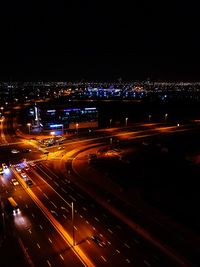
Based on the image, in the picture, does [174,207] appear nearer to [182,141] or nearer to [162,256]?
[162,256]

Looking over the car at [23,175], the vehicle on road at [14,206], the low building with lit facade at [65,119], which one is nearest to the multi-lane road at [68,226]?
the car at [23,175]

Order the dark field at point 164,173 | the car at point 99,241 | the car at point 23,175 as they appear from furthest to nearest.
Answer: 1. the car at point 23,175
2. the dark field at point 164,173
3. the car at point 99,241

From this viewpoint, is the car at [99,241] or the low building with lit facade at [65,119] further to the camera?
the low building with lit facade at [65,119]

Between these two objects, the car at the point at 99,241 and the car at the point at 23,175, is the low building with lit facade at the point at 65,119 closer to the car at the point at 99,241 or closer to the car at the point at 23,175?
the car at the point at 23,175

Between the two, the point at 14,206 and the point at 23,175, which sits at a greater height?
the point at 23,175

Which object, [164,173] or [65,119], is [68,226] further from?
[65,119]

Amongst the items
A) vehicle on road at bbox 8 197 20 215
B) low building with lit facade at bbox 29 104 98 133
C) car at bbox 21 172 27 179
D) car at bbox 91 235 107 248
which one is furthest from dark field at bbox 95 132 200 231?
low building with lit facade at bbox 29 104 98 133

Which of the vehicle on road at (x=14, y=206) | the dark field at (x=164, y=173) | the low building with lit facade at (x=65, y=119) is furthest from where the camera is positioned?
the low building with lit facade at (x=65, y=119)

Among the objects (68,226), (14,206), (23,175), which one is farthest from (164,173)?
(14,206)

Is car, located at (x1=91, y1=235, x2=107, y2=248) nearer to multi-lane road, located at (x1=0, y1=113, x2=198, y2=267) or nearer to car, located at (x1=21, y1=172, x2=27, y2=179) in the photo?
multi-lane road, located at (x1=0, y1=113, x2=198, y2=267)

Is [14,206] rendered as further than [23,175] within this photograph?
No
